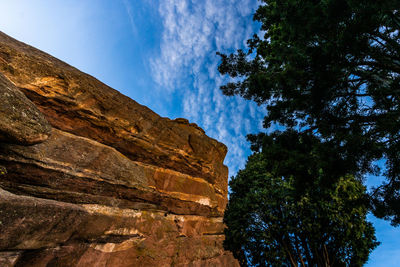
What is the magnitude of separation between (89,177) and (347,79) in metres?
7.26

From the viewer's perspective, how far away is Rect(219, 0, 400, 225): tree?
3583 millimetres

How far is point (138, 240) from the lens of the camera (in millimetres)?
4914

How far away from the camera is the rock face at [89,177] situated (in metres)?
3.17

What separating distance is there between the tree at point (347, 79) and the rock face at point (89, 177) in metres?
4.60

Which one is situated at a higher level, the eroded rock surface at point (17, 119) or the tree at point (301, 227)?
the tree at point (301, 227)

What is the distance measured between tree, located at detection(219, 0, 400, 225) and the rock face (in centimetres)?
460

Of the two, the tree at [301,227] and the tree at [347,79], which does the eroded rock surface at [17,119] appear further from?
the tree at [301,227]

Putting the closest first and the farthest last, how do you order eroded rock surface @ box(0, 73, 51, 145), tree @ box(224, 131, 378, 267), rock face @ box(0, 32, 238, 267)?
eroded rock surface @ box(0, 73, 51, 145) < rock face @ box(0, 32, 238, 267) < tree @ box(224, 131, 378, 267)

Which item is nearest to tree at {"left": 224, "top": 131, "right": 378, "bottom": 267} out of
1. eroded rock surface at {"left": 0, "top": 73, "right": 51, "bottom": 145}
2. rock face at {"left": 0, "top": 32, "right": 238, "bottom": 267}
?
rock face at {"left": 0, "top": 32, "right": 238, "bottom": 267}

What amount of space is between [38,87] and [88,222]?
11.8 feet

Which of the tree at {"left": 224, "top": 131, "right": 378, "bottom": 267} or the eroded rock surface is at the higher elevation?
the tree at {"left": 224, "top": 131, "right": 378, "bottom": 267}

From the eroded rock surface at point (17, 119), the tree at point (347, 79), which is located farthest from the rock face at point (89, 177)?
the tree at point (347, 79)

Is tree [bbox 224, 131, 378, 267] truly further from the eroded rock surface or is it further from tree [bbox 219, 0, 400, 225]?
the eroded rock surface

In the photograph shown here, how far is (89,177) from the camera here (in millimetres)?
4367
